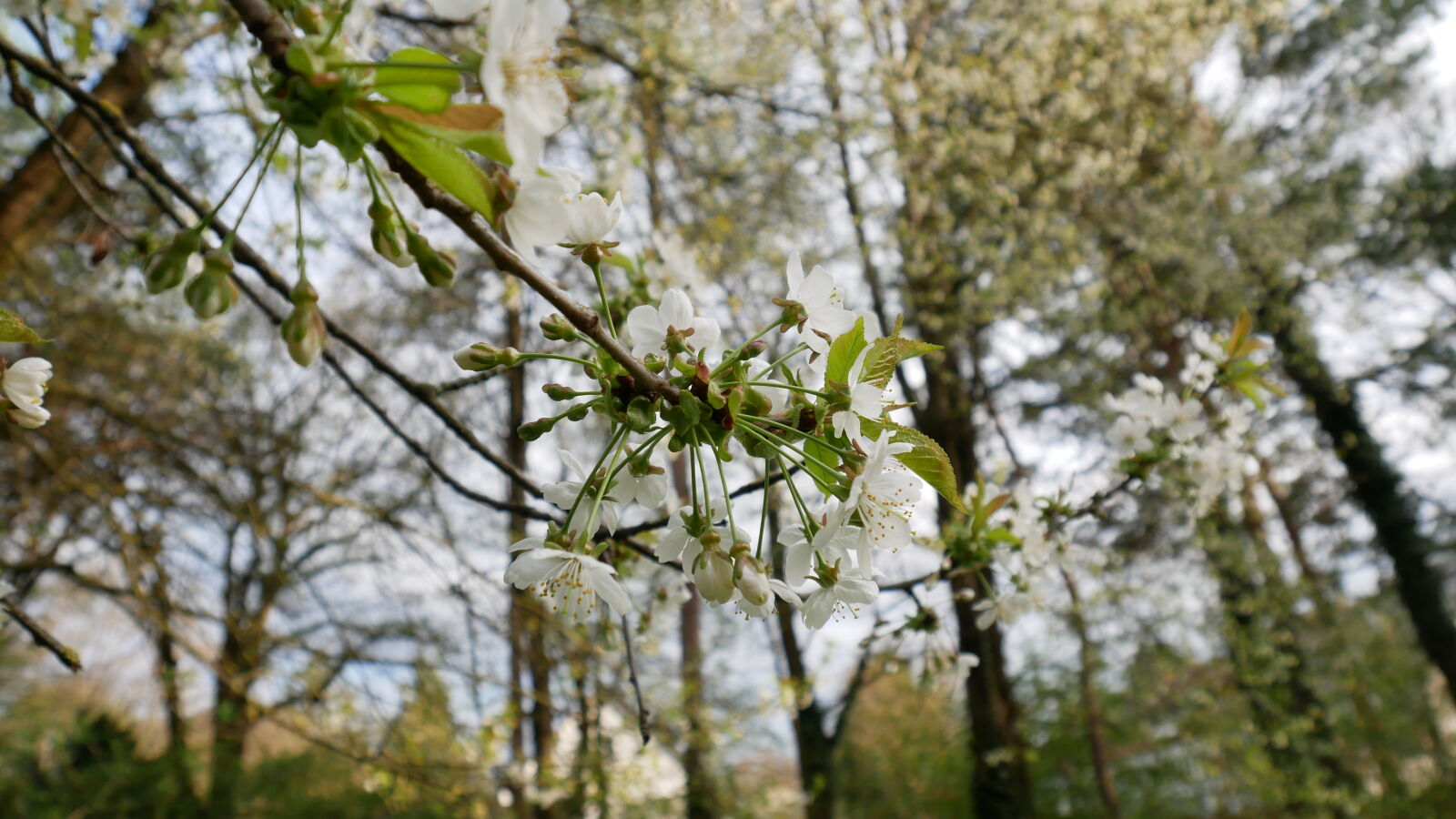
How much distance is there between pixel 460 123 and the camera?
54cm

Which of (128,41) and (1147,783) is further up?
(128,41)

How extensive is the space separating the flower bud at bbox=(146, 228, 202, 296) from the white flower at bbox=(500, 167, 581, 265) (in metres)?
0.23

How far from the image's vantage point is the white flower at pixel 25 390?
956 millimetres

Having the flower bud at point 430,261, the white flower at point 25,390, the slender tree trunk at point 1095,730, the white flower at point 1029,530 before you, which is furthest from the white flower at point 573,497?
the slender tree trunk at point 1095,730

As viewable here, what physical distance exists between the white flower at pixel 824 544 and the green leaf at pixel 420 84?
51 centimetres

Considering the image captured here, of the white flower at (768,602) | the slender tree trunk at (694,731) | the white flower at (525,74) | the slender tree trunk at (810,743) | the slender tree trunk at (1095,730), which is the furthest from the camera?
the slender tree trunk at (1095,730)

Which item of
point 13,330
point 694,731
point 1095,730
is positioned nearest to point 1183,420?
point 13,330

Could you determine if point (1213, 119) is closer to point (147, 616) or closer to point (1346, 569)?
point (1346, 569)

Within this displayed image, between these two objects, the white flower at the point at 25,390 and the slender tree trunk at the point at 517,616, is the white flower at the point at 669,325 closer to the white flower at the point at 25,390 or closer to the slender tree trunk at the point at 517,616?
the white flower at the point at 25,390

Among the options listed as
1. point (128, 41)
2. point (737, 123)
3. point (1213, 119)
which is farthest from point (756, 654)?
point (1213, 119)

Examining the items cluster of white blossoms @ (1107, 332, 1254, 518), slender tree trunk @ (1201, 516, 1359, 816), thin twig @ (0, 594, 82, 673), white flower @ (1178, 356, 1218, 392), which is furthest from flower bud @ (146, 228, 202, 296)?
slender tree trunk @ (1201, 516, 1359, 816)

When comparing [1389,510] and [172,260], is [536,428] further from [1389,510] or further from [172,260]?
[1389,510]

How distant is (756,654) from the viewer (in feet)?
24.4

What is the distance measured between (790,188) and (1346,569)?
8.22 meters
